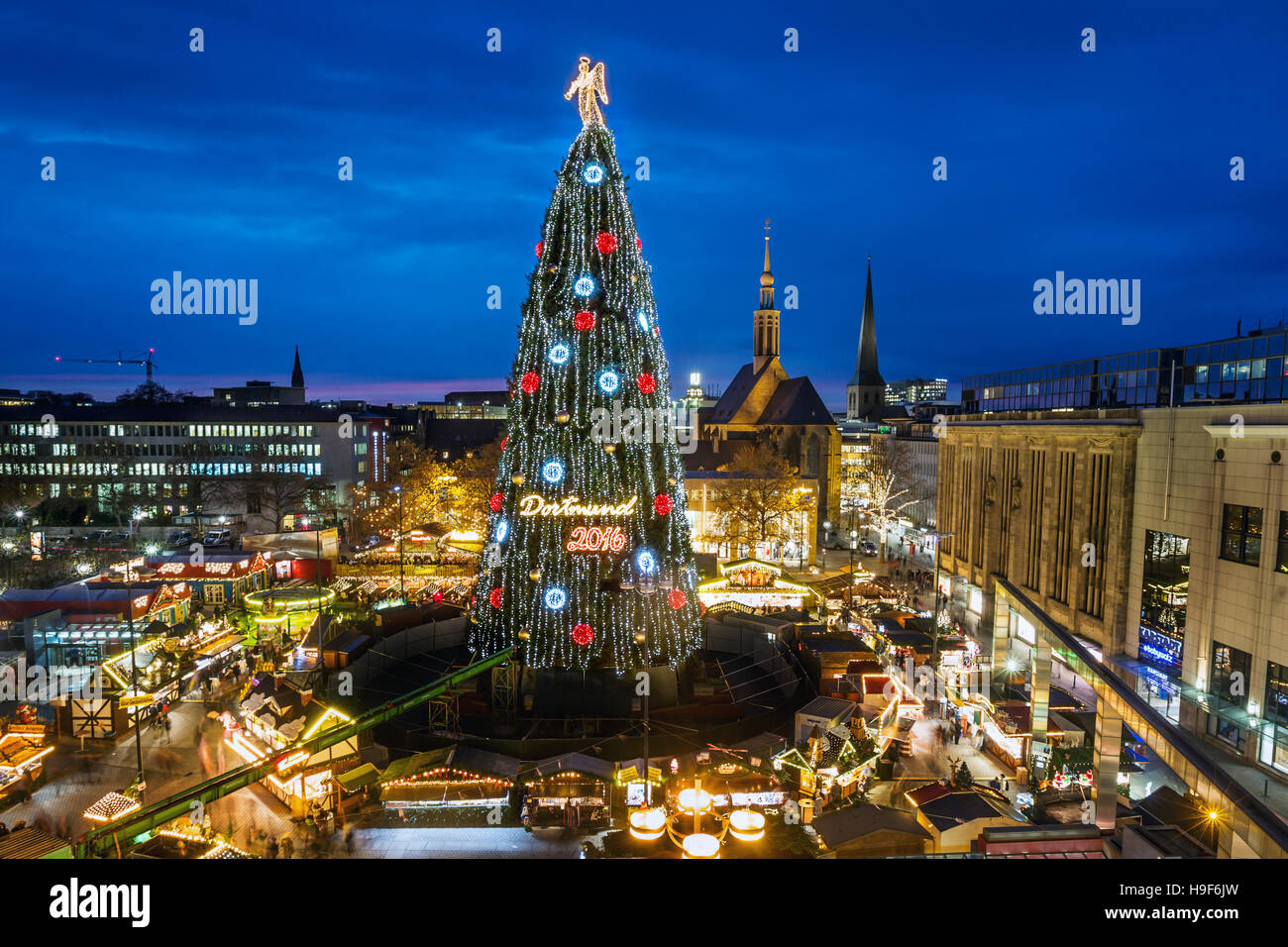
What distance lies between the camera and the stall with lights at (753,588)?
1182 inches

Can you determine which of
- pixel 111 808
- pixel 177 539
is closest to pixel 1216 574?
pixel 111 808

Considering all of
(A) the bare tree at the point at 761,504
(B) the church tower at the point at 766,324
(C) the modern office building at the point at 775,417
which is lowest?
(A) the bare tree at the point at 761,504

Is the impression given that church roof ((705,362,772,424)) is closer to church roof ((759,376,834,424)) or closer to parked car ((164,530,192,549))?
church roof ((759,376,834,424))

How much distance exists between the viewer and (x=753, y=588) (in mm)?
30438

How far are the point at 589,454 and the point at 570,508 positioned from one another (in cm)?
141

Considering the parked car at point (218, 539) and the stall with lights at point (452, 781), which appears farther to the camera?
the parked car at point (218, 539)

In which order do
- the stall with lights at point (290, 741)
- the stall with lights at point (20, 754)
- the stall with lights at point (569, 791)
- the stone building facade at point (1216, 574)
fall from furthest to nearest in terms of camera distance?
the stone building facade at point (1216, 574) → the stall with lights at point (20, 754) → the stall with lights at point (290, 741) → the stall with lights at point (569, 791)

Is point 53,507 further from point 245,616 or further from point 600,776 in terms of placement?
point 600,776

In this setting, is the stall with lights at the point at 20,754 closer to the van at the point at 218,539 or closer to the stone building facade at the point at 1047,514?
the van at the point at 218,539

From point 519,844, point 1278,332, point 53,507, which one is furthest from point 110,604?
point 53,507

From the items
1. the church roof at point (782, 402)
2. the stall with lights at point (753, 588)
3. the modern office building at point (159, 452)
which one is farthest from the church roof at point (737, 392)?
the stall with lights at point (753, 588)

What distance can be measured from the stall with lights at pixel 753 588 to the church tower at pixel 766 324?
44053mm

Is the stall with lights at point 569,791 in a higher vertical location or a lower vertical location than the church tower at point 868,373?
lower
